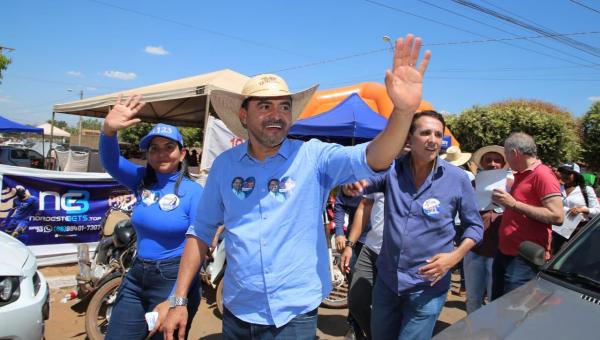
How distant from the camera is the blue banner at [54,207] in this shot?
5461 millimetres

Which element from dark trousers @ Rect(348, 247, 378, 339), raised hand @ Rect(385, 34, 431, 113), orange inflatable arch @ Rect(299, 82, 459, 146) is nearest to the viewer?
raised hand @ Rect(385, 34, 431, 113)

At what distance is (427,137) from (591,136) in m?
26.1

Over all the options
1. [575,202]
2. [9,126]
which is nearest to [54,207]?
[575,202]

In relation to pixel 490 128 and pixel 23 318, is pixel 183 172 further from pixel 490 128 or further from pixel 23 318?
pixel 490 128

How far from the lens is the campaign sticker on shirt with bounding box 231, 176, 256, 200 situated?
1.93 metres

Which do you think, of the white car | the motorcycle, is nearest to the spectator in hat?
the motorcycle

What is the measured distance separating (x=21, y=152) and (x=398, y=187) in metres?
22.4

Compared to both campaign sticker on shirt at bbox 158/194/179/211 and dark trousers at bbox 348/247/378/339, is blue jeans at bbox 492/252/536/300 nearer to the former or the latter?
dark trousers at bbox 348/247/378/339

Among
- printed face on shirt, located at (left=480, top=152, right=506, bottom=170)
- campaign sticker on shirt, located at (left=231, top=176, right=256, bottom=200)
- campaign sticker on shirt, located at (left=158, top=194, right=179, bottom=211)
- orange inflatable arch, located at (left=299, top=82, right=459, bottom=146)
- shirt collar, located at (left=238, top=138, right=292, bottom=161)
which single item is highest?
orange inflatable arch, located at (left=299, top=82, right=459, bottom=146)

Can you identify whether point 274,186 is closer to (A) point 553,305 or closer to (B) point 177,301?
(B) point 177,301

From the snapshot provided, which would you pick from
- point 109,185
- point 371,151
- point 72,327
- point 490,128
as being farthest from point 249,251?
point 490,128

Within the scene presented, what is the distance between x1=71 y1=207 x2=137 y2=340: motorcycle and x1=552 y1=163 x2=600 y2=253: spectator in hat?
5718 mm

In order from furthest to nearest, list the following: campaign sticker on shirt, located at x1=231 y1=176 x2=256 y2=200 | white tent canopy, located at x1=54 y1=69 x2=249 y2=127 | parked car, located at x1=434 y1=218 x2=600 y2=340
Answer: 1. white tent canopy, located at x1=54 y1=69 x2=249 y2=127
2. campaign sticker on shirt, located at x1=231 y1=176 x2=256 y2=200
3. parked car, located at x1=434 y1=218 x2=600 y2=340

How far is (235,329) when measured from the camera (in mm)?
1977
